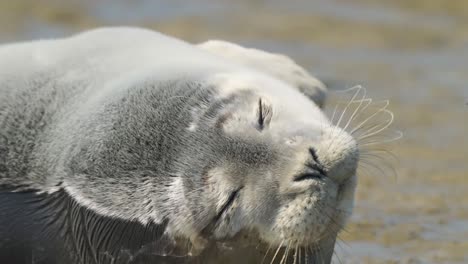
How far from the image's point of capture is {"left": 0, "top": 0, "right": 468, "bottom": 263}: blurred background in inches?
246

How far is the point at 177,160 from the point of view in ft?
13.7

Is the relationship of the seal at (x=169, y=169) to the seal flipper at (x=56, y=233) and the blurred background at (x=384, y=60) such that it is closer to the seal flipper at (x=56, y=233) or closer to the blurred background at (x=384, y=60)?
the seal flipper at (x=56, y=233)

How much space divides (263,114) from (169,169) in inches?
15.5

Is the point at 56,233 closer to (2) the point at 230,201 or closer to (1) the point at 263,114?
(2) the point at 230,201

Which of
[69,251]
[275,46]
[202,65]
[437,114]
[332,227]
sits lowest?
[69,251]

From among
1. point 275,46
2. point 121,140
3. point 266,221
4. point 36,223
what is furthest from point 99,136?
point 275,46

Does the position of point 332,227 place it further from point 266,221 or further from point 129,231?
point 129,231

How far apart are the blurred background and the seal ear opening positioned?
151cm

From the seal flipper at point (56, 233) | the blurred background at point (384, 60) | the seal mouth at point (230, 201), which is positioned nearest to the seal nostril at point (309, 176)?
the seal mouth at point (230, 201)

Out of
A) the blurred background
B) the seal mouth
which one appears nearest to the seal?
the seal mouth

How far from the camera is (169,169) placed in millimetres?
4164

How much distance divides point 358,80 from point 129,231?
5.41 meters

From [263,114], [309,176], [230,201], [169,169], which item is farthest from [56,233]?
[309,176]

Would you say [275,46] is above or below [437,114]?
above
